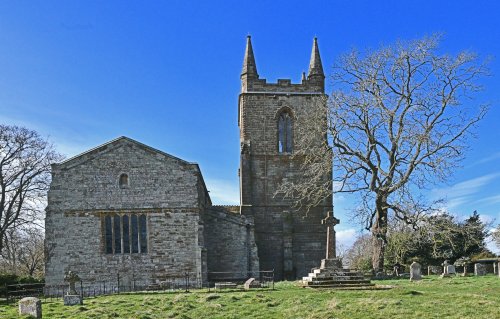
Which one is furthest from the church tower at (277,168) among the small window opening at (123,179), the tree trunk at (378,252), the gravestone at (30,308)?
Result: the gravestone at (30,308)

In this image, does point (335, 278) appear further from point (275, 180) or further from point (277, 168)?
point (277, 168)

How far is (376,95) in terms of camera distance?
91.3ft

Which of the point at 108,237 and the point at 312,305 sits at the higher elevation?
the point at 108,237

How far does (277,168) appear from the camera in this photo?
111ft

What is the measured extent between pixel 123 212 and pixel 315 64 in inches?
604

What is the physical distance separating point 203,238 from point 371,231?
856cm

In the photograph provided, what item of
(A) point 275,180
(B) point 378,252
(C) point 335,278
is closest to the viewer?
(C) point 335,278

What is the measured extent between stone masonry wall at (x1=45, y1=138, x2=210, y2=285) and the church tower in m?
5.57

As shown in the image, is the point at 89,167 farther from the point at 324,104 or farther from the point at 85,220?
the point at 324,104

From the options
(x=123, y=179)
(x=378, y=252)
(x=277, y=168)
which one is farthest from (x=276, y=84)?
(x=378, y=252)

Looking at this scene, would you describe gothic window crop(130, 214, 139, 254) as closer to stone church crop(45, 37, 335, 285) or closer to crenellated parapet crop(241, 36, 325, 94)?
stone church crop(45, 37, 335, 285)

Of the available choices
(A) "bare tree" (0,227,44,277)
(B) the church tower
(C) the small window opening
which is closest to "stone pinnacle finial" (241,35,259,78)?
(B) the church tower

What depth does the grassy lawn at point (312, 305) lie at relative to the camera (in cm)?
1503

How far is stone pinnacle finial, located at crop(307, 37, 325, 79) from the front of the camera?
34938 millimetres
